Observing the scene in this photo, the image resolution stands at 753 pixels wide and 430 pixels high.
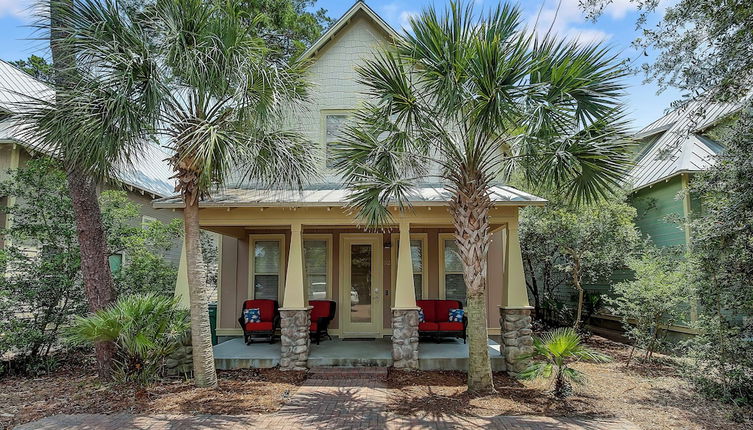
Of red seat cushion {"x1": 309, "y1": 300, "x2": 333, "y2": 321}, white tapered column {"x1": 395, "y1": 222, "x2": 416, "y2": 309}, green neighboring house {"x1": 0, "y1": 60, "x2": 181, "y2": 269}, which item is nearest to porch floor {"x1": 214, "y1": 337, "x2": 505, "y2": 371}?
red seat cushion {"x1": 309, "y1": 300, "x2": 333, "y2": 321}

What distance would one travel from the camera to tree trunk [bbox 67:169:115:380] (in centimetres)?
778

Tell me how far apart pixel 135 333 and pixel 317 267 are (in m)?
5.36

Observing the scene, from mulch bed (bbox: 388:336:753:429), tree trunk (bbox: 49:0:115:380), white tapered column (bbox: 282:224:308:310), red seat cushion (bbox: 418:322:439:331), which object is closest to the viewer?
mulch bed (bbox: 388:336:753:429)

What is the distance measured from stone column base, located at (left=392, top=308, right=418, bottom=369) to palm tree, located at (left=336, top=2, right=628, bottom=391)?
4.82 ft

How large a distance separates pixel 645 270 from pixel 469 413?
5733mm

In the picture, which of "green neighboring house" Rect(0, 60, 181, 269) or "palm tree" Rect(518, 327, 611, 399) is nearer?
"palm tree" Rect(518, 327, 611, 399)

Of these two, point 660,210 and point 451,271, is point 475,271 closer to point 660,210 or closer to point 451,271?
point 451,271

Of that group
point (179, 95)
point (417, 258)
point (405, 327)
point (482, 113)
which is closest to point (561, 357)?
point (405, 327)

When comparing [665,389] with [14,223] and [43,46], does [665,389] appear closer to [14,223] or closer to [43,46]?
[43,46]

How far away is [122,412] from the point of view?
6156mm

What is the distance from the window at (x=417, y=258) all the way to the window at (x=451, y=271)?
507 millimetres

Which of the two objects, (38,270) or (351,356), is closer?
(38,270)

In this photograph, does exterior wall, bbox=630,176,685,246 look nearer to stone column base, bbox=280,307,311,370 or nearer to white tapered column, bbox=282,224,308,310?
white tapered column, bbox=282,224,308,310

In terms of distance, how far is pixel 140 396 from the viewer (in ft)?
21.8
